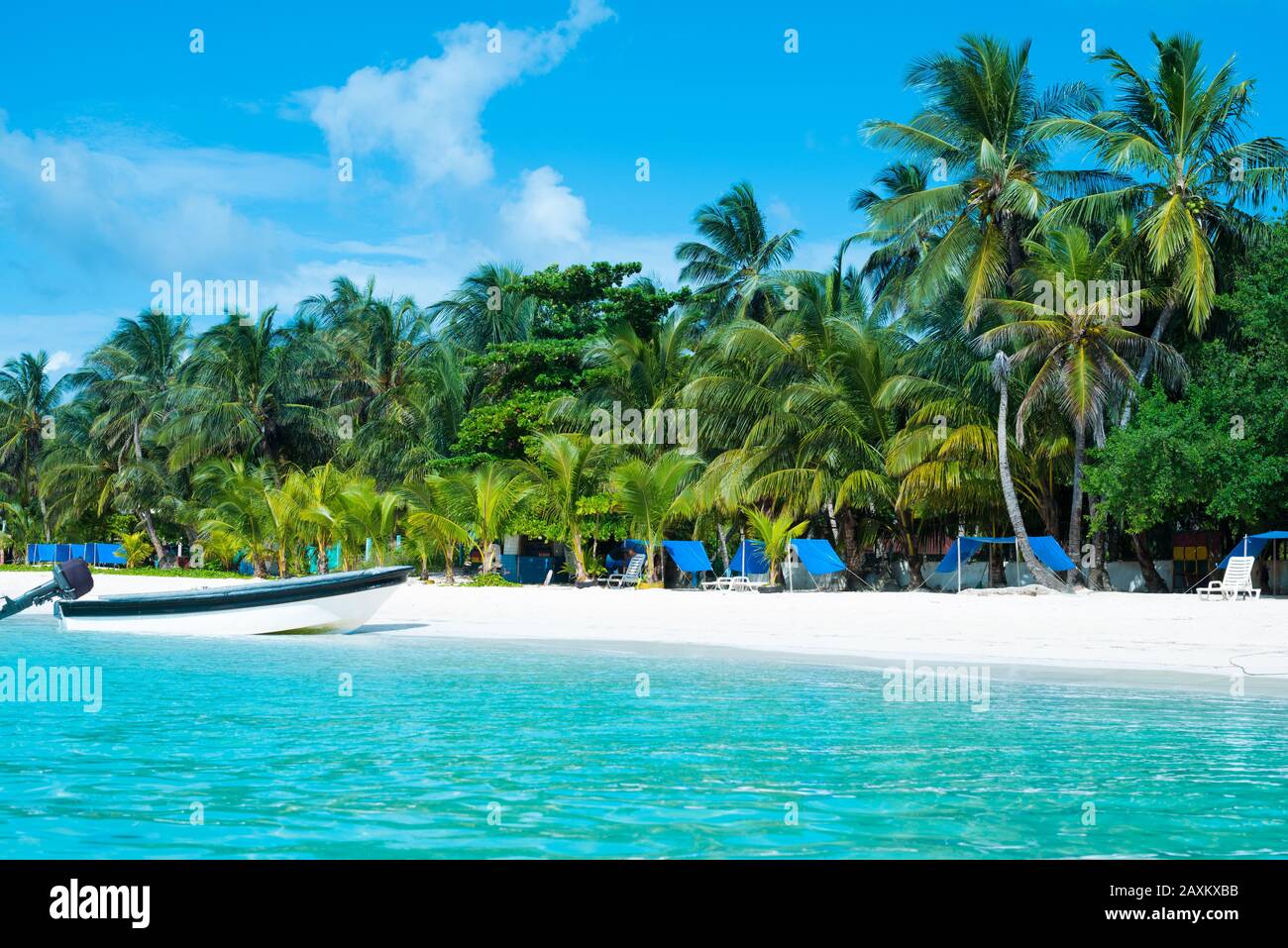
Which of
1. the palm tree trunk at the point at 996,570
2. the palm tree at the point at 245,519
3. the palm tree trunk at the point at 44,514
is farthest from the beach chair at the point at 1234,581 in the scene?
the palm tree trunk at the point at 44,514

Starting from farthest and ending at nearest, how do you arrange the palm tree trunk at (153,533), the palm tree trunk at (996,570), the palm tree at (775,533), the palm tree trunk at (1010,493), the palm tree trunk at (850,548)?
the palm tree trunk at (153,533) → the palm tree trunk at (850,548) → the palm tree trunk at (996,570) → the palm tree at (775,533) → the palm tree trunk at (1010,493)

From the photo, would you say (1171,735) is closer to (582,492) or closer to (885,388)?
(885,388)

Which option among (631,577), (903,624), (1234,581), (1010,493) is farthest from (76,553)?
(1234,581)

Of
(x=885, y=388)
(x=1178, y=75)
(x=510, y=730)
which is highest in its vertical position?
(x=1178, y=75)

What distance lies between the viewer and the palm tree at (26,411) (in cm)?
5075

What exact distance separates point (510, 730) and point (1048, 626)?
8.86 meters

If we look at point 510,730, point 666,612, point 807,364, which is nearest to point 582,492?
point 807,364

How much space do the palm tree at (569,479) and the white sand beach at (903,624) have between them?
3488 mm

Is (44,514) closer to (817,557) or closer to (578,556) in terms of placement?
(578,556)

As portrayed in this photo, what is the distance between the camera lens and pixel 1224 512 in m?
20.3

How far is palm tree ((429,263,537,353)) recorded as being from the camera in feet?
121

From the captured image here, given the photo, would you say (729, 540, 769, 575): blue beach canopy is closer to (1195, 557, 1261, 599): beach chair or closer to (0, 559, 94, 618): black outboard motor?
(1195, 557, 1261, 599): beach chair

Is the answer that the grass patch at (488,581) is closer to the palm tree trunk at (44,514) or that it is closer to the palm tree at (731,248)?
the palm tree at (731,248)
